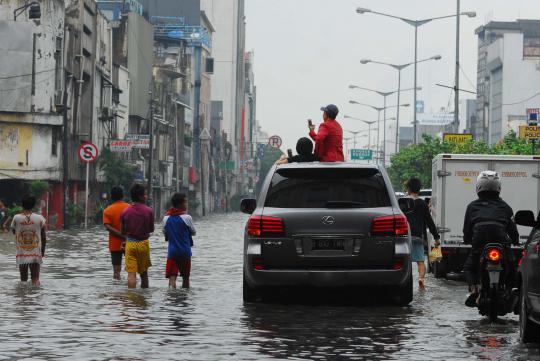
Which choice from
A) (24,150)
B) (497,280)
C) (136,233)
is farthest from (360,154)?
(497,280)

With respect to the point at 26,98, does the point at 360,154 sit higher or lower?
lower

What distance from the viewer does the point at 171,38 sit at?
135m

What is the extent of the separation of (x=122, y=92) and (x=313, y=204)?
76.2m

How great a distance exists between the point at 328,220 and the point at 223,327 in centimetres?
210

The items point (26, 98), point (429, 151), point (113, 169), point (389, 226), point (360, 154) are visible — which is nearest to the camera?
point (389, 226)

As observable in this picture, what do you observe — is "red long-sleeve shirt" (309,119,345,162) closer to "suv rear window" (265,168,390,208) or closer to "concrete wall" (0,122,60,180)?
"suv rear window" (265,168,390,208)

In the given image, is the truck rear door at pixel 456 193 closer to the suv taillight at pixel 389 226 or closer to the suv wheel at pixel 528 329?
the suv taillight at pixel 389 226

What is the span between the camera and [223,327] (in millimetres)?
13719

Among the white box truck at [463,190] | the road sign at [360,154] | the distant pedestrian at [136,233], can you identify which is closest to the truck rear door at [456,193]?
the white box truck at [463,190]

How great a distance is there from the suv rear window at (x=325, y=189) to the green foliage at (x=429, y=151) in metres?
48.3

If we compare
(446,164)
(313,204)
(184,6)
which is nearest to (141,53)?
(184,6)

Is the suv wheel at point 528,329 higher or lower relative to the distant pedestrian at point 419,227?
lower

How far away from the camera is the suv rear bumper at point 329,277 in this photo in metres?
15.1

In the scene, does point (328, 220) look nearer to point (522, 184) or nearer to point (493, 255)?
point (493, 255)
